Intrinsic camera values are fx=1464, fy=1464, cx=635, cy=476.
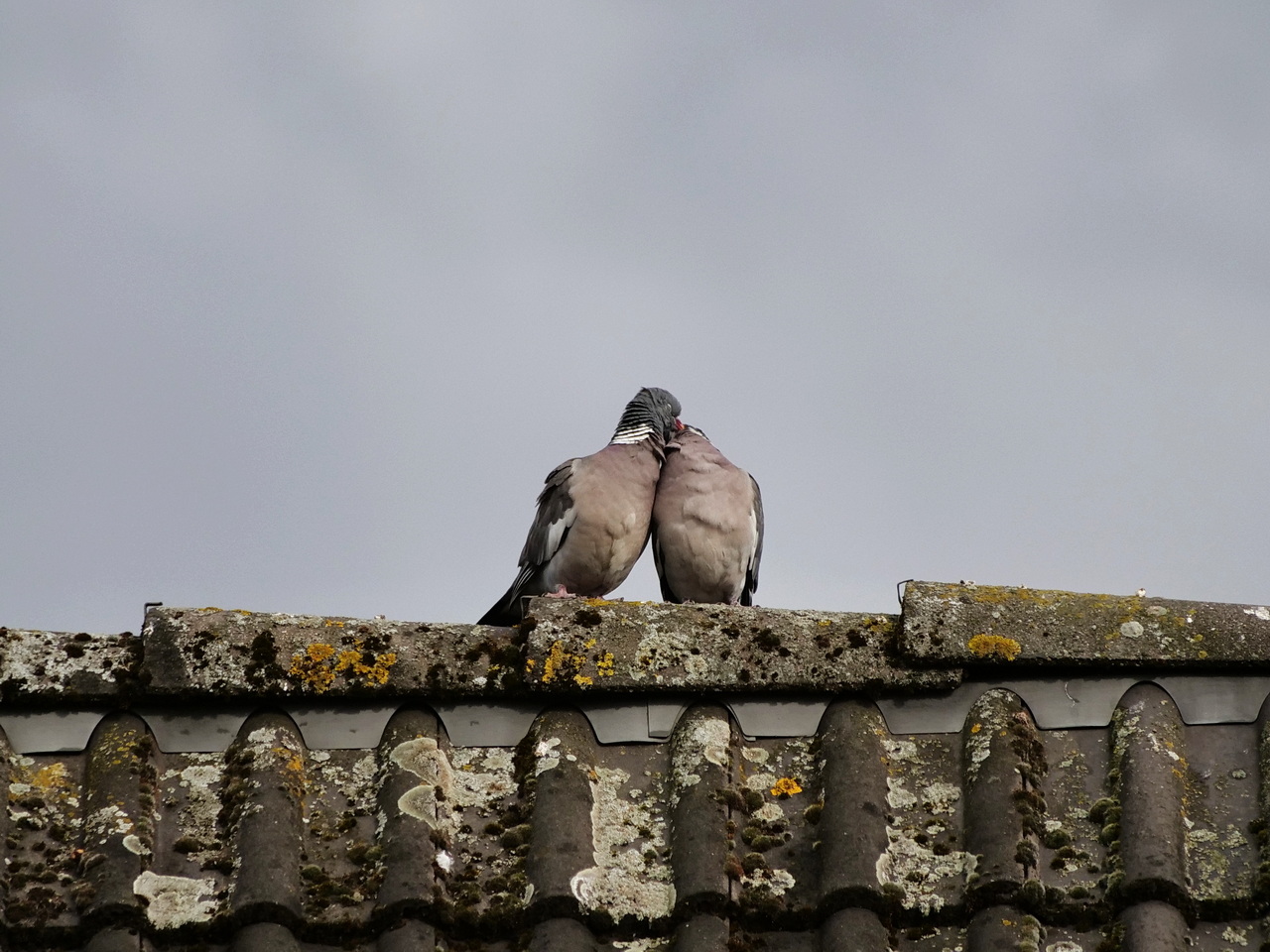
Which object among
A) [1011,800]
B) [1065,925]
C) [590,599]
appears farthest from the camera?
[590,599]

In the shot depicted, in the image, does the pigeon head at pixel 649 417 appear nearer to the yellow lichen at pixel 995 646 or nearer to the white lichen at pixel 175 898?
the yellow lichen at pixel 995 646

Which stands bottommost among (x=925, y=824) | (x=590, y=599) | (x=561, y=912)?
(x=561, y=912)

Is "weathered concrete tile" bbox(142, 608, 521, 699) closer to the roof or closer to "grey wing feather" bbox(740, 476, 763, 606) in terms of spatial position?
the roof

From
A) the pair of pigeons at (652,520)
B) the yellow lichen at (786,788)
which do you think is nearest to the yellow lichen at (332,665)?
the yellow lichen at (786,788)

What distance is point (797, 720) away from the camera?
130 inches

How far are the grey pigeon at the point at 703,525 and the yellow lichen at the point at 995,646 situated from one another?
2813 mm

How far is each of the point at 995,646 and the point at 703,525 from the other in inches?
113

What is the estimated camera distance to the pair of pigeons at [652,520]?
621 cm

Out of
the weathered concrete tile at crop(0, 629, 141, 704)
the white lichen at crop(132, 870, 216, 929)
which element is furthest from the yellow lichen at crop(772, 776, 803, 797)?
the weathered concrete tile at crop(0, 629, 141, 704)

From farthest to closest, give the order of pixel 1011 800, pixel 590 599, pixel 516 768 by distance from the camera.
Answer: pixel 590 599 → pixel 516 768 → pixel 1011 800

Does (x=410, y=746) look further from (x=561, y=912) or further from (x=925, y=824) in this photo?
(x=925, y=824)

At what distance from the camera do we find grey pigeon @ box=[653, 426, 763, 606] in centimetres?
618

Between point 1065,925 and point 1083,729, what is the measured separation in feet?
1.95

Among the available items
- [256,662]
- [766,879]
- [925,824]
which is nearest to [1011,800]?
[925,824]
